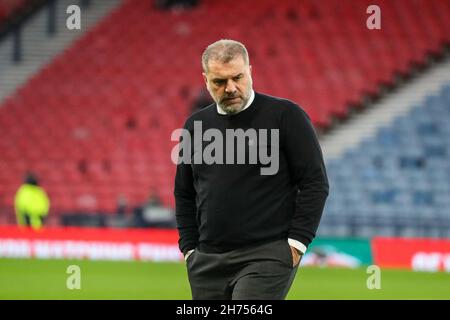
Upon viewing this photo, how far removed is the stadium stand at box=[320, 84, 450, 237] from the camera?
1977 centimetres

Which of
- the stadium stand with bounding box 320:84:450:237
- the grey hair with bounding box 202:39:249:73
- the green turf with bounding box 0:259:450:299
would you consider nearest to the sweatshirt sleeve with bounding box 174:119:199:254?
the grey hair with bounding box 202:39:249:73

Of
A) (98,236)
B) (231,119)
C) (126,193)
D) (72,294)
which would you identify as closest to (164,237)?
(98,236)

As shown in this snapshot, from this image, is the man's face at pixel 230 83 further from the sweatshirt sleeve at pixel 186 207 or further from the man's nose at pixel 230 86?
the sweatshirt sleeve at pixel 186 207

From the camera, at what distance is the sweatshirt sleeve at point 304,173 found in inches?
216

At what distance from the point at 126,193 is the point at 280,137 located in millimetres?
17494

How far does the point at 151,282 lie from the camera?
14375mm

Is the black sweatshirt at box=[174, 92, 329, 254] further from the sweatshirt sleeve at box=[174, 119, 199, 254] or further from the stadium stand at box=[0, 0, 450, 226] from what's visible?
the stadium stand at box=[0, 0, 450, 226]

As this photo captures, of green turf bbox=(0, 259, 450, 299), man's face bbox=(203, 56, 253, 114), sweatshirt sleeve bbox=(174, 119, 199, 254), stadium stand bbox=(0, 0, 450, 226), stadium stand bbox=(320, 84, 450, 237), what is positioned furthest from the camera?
stadium stand bbox=(0, 0, 450, 226)

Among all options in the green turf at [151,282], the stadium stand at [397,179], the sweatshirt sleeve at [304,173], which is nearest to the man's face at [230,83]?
the sweatshirt sleeve at [304,173]

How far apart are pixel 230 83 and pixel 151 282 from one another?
364 inches

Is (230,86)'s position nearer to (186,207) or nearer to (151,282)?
(186,207)

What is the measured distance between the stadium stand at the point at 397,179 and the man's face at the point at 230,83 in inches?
568

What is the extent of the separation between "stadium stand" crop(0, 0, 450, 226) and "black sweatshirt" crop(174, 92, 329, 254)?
1660 centimetres

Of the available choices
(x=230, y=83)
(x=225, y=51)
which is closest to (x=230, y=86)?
(x=230, y=83)
